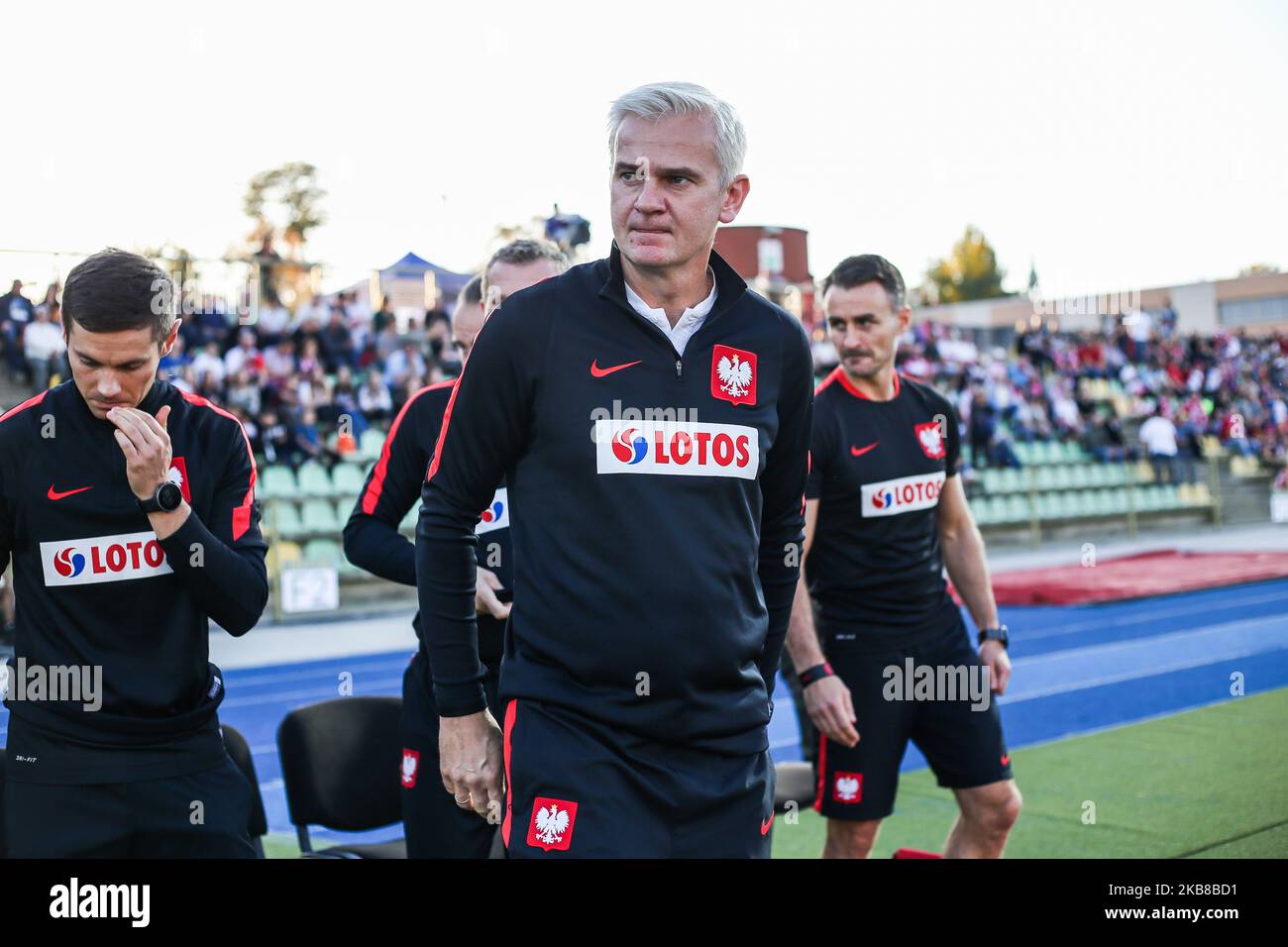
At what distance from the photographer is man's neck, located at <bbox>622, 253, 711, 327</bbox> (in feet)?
8.48

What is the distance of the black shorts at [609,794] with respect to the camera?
7.80 feet

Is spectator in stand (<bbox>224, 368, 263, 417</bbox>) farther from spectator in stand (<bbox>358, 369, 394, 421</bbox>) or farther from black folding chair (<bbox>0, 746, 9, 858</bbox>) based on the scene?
black folding chair (<bbox>0, 746, 9, 858</bbox>)

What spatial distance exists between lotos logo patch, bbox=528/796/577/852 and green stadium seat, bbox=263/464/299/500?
12240 millimetres

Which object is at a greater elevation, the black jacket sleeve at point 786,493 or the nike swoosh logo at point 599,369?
the nike swoosh logo at point 599,369

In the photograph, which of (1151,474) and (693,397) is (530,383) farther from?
(1151,474)

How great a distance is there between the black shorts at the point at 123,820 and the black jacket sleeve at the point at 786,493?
1.38 metres

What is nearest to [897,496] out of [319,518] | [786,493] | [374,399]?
[786,493]

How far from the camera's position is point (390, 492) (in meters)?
3.90

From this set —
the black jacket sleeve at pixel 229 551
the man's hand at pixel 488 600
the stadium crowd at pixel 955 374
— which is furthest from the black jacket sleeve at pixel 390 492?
the stadium crowd at pixel 955 374

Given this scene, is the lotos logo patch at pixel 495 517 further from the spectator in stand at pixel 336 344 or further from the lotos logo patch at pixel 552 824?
the spectator in stand at pixel 336 344

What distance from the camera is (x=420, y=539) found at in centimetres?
255

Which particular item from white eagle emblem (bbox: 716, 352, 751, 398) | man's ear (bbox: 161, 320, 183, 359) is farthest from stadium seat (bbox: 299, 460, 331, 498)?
white eagle emblem (bbox: 716, 352, 751, 398)
